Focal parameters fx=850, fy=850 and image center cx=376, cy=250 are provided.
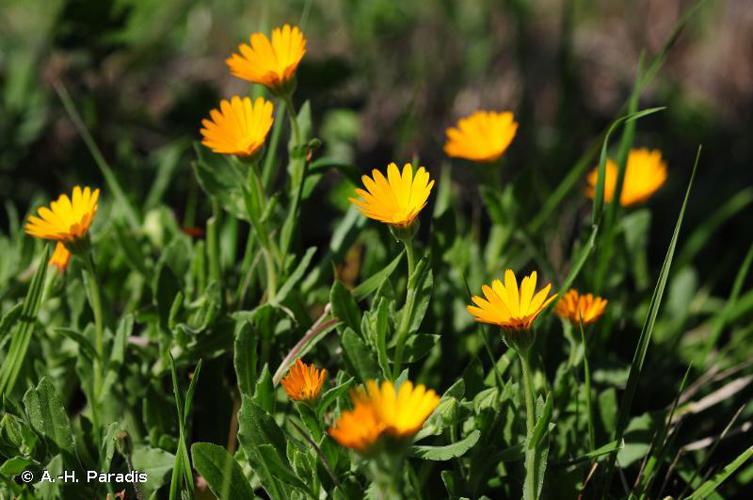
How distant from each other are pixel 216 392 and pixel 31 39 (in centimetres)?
223

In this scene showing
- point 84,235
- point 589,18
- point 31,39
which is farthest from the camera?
point 589,18

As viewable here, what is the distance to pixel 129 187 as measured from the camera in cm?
248

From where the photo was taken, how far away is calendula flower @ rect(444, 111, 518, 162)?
1.93 meters

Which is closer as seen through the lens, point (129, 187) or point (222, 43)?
point (129, 187)

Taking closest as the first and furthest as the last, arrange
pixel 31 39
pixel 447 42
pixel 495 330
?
1. pixel 495 330
2. pixel 31 39
3. pixel 447 42

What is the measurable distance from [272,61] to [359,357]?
23.5 inches

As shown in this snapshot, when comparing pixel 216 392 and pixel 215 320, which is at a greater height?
pixel 215 320

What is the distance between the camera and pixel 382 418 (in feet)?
3.87

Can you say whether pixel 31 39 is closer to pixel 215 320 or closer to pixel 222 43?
pixel 222 43

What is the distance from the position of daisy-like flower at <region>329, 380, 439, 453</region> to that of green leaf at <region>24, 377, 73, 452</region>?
643 mm

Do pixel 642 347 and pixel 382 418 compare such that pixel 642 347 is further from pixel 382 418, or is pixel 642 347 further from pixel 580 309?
pixel 382 418

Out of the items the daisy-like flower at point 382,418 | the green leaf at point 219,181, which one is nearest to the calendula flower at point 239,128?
the green leaf at point 219,181

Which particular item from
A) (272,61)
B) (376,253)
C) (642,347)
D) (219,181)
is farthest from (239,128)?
(642,347)

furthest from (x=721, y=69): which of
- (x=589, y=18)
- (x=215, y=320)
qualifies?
(x=215, y=320)
